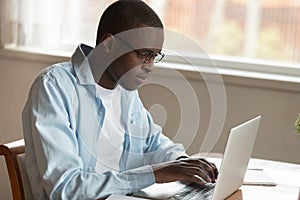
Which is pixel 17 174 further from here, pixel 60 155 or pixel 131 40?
pixel 131 40

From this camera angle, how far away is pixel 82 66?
175cm

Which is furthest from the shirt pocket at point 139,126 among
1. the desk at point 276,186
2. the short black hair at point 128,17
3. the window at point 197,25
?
the window at point 197,25

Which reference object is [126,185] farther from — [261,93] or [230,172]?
[261,93]

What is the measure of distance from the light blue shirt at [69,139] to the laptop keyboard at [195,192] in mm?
86

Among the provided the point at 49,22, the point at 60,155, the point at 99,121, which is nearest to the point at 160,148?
the point at 99,121

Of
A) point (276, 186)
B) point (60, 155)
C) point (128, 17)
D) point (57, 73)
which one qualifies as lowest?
point (276, 186)

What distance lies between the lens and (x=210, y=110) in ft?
9.62

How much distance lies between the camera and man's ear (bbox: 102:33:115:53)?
5.63ft

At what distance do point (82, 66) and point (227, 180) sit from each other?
498 mm

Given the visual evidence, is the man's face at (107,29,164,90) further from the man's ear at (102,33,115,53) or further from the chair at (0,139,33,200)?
the chair at (0,139,33,200)

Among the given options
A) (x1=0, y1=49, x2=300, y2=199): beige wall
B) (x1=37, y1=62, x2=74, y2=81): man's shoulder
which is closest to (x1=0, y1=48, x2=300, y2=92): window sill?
(x1=0, y1=49, x2=300, y2=199): beige wall

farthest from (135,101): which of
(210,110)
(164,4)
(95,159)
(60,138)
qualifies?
(164,4)

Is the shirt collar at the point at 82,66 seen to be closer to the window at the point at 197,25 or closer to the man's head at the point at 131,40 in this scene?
the man's head at the point at 131,40

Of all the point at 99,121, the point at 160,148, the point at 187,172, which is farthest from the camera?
the point at 160,148
